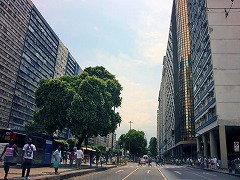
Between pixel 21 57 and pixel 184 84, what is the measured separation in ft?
180

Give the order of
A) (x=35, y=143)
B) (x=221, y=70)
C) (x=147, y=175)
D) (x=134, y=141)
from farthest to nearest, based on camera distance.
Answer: (x=134, y=141)
(x=221, y=70)
(x=35, y=143)
(x=147, y=175)

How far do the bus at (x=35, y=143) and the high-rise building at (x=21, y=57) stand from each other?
159 feet

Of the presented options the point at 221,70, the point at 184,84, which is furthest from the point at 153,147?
the point at 221,70

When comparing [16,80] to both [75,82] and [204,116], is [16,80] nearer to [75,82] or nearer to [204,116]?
[75,82]

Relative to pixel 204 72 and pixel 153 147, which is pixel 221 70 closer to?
pixel 204 72

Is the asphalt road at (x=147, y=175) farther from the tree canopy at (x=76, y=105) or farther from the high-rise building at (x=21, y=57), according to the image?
the high-rise building at (x=21, y=57)

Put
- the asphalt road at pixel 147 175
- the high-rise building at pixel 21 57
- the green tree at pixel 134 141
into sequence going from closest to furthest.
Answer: the asphalt road at pixel 147 175 < the high-rise building at pixel 21 57 < the green tree at pixel 134 141

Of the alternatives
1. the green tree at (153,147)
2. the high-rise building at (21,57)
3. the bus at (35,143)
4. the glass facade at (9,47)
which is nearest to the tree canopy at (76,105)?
the bus at (35,143)

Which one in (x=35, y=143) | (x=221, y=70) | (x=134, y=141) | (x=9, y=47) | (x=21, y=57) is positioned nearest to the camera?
(x=35, y=143)

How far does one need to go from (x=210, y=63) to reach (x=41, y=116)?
31076mm

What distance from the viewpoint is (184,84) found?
274 ft

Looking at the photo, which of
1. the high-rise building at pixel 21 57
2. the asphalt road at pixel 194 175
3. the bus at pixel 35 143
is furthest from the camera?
the high-rise building at pixel 21 57

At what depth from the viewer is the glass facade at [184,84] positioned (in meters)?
79.0

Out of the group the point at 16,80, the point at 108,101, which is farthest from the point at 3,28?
the point at 108,101
